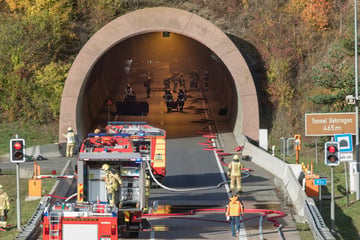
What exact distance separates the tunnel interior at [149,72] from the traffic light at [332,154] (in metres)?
24.0

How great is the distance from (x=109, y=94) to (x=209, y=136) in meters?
14.6

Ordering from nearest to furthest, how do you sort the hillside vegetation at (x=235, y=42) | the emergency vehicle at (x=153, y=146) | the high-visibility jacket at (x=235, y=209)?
the high-visibility jacket at (x=235, y=209), the emergency vehicle at (x=153, y=146), the hillside vegetation at (x=235, y=42)

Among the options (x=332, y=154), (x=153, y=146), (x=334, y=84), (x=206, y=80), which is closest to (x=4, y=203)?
(x=153, y=146)

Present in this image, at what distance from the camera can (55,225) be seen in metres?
24.6

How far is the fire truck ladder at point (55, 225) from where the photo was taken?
80.7 feet

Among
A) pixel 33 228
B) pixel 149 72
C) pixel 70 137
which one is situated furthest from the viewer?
pixel 149 72

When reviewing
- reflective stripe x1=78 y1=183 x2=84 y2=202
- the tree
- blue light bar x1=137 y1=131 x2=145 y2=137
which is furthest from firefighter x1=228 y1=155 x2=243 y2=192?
the tree

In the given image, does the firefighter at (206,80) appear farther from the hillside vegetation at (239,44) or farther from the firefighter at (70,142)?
the firefighter at (70,142)

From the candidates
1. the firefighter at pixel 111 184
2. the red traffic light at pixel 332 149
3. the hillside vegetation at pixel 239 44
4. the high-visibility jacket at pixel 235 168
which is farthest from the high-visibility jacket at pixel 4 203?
the hillside vegetation at pixel 239 44

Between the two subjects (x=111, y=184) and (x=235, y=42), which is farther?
(x=235, y=42)

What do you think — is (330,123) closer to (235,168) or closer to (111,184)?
(235,168)

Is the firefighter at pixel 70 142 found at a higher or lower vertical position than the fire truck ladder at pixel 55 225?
higher

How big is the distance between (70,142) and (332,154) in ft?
64.5

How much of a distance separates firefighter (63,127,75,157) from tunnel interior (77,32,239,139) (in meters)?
4.56
